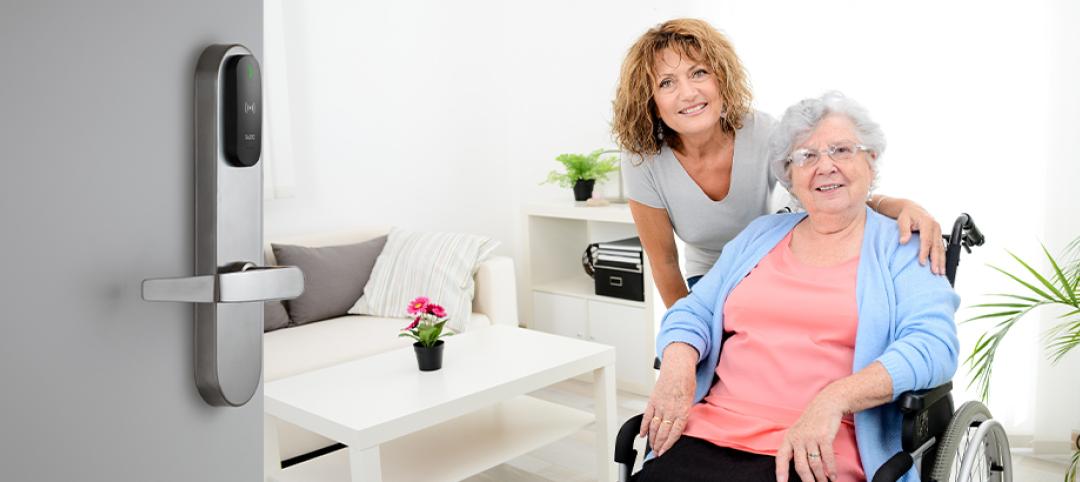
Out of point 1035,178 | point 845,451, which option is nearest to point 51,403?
point 845,451

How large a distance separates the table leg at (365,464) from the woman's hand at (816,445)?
3.28ft

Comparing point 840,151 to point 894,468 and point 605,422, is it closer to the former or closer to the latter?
point 894,468

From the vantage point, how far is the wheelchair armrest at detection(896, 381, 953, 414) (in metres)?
1.45

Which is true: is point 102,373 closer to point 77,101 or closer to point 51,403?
point 51,403

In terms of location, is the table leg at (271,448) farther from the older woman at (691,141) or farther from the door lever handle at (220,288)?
the door lever handle at (220,288)

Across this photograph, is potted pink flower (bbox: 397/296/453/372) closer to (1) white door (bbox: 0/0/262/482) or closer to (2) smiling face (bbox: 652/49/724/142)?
(2) smiling face (bbox: 652/49/724/142)

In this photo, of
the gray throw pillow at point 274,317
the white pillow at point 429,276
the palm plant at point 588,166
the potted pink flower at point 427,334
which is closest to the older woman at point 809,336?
the potted pink flower at point 427,334

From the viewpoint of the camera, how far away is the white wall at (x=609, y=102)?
278cm

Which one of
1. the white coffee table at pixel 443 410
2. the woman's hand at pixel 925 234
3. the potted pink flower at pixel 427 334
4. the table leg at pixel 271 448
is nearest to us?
the woman's hand at pixel 925 234

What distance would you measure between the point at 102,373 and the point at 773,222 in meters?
1.58

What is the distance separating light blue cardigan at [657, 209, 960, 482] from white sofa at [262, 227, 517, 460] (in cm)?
147

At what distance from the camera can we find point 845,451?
5.14ft

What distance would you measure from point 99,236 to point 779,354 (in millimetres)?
1397

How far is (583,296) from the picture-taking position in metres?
3.90
